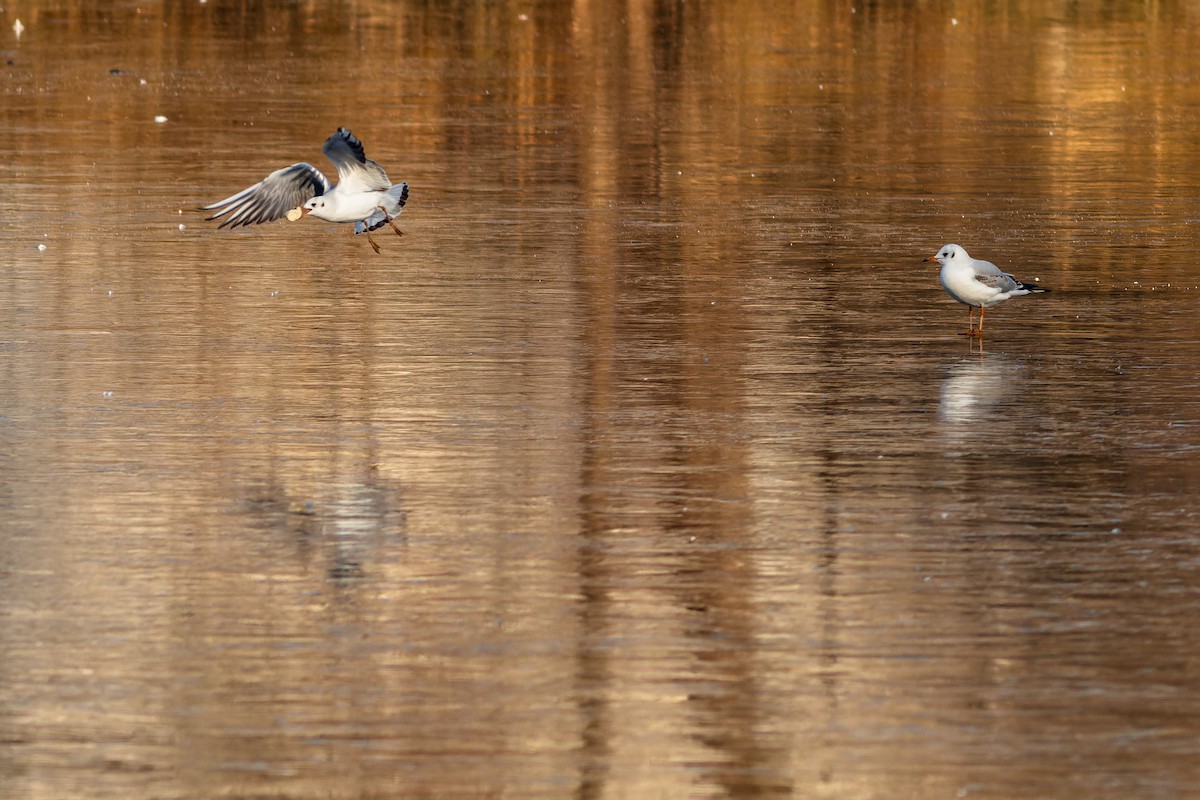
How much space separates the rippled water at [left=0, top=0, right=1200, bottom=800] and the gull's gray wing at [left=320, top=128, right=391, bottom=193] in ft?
2.59

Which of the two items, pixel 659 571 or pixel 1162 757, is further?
pixel 659 571

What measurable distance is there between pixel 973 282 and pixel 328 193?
452 cm

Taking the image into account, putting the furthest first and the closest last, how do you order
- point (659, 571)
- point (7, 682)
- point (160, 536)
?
point (160, 536) → point (659, 571) → point (7, 682)

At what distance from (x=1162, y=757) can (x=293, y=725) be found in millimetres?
2666

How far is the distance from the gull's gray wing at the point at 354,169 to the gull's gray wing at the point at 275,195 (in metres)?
0.19

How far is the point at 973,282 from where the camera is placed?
14203 millimetres

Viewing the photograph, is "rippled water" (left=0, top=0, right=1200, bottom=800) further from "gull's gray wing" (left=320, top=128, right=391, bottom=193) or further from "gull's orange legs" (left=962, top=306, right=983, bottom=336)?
"gull's gray wing" (left=320, top=128, right=391, bottom=193)

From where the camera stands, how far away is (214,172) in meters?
22.3

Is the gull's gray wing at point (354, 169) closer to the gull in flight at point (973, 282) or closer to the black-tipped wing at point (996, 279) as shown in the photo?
the gull in flight at point (973, 282)

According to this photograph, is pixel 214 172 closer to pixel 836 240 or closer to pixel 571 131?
pixel 571 131

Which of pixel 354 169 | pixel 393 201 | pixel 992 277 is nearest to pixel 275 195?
pixel 354 169

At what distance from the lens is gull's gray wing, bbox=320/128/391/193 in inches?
595

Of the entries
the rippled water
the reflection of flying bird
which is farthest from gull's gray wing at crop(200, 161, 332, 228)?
Result: the rippled water

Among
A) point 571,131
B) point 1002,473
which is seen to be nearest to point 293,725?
point 1002,473
